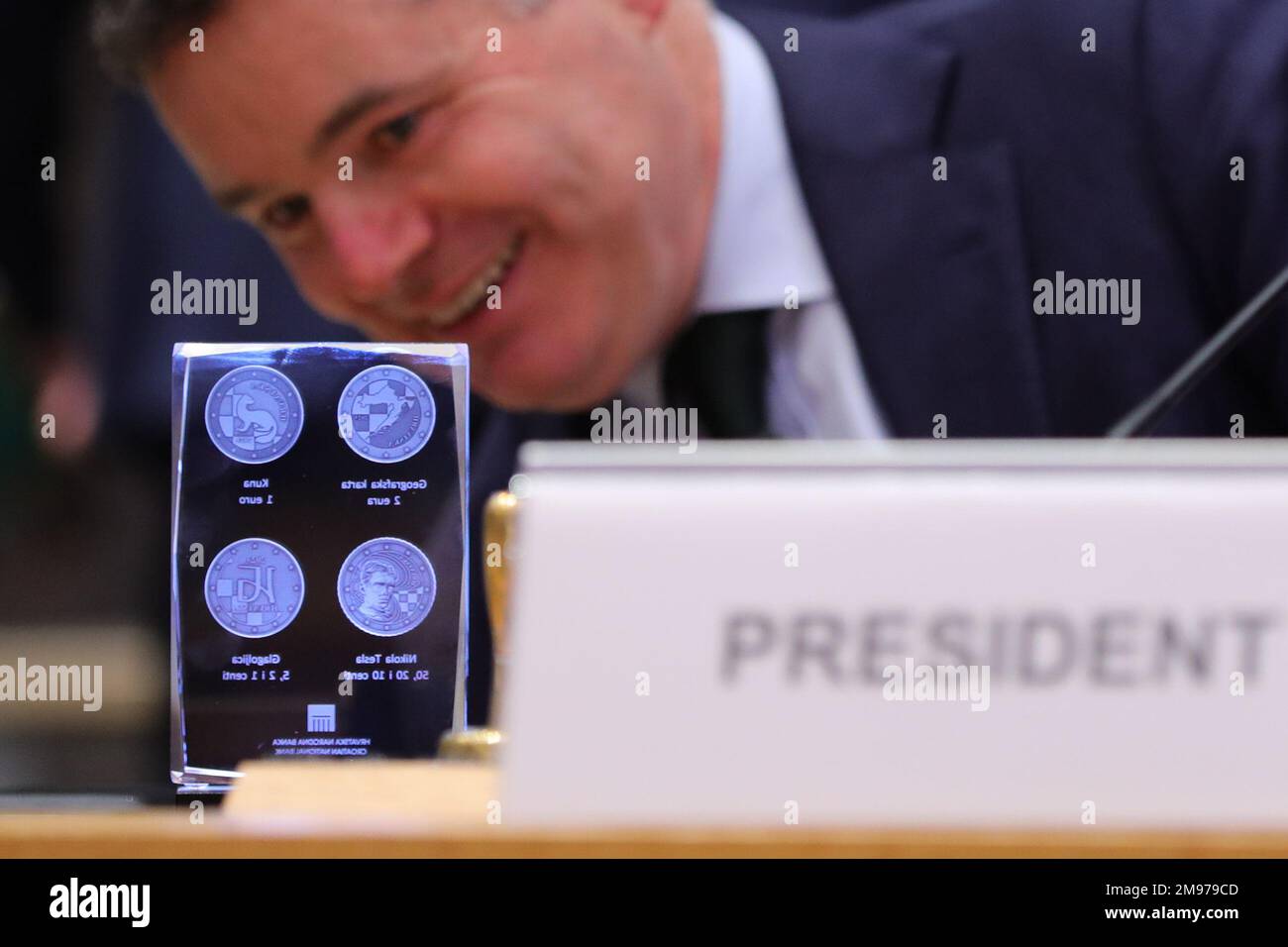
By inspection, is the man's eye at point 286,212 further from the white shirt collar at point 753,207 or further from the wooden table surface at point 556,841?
the wooden table surface at point 556,841

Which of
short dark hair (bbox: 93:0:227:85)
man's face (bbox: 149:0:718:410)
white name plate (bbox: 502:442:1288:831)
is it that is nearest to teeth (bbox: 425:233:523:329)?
man's face (bbox: 149:0:718:410)

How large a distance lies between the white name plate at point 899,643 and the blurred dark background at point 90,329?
906 mm

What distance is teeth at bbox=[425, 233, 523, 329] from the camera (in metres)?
1.52

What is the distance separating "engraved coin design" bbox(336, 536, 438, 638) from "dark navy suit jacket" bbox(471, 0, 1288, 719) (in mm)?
500

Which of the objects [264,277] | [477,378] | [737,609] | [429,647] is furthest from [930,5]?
[737,609]

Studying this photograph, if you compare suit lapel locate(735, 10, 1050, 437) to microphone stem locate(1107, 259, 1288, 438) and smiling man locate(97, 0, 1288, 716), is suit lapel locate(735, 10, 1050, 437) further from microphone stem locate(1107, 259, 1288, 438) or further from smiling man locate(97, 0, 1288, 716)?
microphone stem locate(1107, 259, 1288, 438)

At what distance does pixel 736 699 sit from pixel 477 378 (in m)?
0.92

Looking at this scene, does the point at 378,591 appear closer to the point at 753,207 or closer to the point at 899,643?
the point at 899,643

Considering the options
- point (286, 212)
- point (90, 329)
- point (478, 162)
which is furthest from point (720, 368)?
point (90, 329)

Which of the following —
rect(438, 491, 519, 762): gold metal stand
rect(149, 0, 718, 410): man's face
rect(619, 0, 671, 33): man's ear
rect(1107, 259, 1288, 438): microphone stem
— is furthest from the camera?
rect(619, 0, 671, 33): man's ear

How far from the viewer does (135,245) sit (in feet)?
4.92

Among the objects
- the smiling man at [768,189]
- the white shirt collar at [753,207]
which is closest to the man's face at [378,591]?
the smiling man at [768,189]

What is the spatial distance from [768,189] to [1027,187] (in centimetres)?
27
